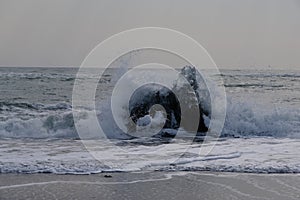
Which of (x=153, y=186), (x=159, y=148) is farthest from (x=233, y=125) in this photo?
(x=153, y=186)

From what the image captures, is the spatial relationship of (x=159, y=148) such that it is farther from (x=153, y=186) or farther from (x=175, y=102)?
(x=175, y=102)

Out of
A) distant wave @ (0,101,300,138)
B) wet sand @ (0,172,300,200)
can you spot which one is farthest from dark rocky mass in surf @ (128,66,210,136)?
wet sand @ (0,172,300,200)

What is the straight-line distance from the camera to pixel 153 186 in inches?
233

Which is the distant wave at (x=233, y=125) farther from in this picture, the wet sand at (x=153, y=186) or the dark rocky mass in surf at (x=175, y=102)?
the wet sand at (x=153, y=186)

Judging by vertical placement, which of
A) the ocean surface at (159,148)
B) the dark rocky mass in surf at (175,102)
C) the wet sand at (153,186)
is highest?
the dark rocky mass in surf at (175,102)

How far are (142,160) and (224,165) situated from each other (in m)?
1.31

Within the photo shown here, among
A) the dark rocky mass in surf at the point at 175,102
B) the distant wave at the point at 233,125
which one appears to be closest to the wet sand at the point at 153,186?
the distant wave at the point at 233,125

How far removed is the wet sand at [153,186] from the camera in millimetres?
5453

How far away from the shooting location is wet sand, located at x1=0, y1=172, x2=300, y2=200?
5.45m

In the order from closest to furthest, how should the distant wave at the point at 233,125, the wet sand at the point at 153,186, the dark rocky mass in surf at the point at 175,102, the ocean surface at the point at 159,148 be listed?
the wet sand at the point at 153,186 → the ocean surface at the point at 159,148 → the distant wave at the point at 233,125 → the dark rocky mass in surf at the point at 175,102

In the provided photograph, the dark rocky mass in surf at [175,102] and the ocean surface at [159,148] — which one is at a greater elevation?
the dark rocky mass in surf at [175,102]

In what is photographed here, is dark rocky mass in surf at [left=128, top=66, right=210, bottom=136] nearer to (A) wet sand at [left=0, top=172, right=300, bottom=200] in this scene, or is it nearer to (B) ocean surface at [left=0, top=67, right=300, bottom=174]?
(B) ocean surface at [left=0, top=67, right=300, bottom=174]

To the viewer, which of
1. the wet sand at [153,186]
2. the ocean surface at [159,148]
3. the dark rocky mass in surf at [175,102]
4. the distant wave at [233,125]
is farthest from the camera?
the dark rocky mass in surf at [175,102]

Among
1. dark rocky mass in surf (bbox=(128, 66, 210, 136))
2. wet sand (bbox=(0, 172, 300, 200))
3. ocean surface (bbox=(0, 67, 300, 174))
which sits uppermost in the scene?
dark rocky mass in surf (bbox=(128, 66, 210, 136))
